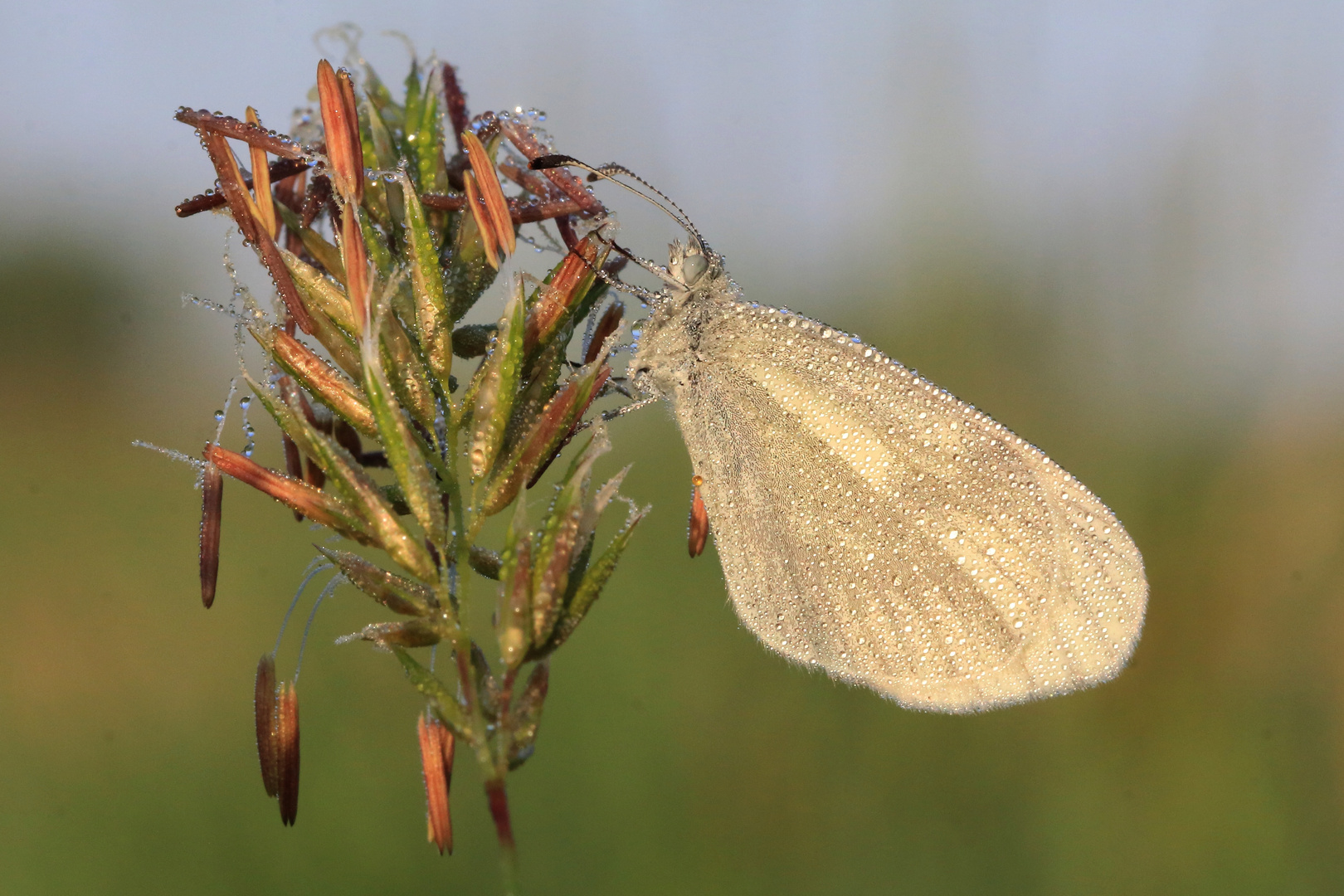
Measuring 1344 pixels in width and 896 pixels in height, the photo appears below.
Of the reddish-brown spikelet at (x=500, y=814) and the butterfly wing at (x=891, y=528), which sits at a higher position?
the reddish-brown spikelet at (x=500, y=814)

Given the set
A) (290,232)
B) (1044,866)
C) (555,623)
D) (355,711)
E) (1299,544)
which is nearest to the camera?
(555,623)

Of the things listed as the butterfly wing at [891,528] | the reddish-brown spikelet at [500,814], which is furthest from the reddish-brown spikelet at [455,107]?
the reddish-brown spikelet at [500,814]

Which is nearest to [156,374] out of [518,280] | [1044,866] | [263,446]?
[263,446]

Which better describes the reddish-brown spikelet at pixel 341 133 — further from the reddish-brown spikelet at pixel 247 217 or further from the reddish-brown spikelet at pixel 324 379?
the reddish-brown spikelet at pixel 324 379

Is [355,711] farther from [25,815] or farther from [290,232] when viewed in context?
[290,232]

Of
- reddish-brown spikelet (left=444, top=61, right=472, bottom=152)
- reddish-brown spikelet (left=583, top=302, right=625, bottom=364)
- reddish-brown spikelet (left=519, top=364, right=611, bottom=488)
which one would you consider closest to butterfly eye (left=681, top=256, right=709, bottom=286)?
reddish-brown spikelet (left=583, top=302, right=625, bottom=364)

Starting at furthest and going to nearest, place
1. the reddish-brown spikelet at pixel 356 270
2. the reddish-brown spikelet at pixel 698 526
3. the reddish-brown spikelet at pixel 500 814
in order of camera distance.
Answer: the reddish-brown spikelet at pixel 698 526, the reddish-brown spikelet at pixel 356 270, the reddish-brown spikelet at pixel 500 814

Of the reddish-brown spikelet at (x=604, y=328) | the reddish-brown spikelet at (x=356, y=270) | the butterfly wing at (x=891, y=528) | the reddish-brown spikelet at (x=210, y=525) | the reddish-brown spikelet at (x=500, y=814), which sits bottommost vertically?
the butterfly wing at (x=891, y=528)

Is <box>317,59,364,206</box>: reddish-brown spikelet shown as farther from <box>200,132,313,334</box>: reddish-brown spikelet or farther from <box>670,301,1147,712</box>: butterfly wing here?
<box>670,301,1147,712</box>: butterfly wing
